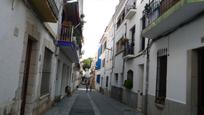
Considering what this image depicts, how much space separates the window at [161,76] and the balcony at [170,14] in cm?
84

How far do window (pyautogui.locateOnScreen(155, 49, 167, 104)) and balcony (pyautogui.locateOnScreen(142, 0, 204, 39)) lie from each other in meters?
0.84

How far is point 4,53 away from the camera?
5066 millimetres

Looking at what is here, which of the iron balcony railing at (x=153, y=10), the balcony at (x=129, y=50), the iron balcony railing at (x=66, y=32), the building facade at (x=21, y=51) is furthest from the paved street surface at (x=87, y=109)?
the iron balcony railing at (x=153, y=10)

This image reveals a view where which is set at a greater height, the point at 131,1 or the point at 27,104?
the point at 131,1

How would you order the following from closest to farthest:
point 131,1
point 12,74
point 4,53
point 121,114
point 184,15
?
point 4,53
point 12,74
point 184,15
point 121,114
point 131,1

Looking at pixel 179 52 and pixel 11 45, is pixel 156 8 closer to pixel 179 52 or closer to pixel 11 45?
pixel 179 52

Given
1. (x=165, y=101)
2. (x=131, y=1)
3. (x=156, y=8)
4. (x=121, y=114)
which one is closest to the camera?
(x=165, y=101)

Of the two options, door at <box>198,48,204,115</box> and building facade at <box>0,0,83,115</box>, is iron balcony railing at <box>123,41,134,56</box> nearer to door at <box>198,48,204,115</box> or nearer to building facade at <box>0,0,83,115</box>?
building facade at <box>0,0,83,115</box>

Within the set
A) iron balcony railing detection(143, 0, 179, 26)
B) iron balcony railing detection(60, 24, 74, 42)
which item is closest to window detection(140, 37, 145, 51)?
iron balcony railing detection(143, 0, 179, 26)

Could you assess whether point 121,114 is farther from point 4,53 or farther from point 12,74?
point 4,53

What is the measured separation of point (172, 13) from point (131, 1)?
11207 mm

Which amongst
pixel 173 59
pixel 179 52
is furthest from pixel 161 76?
pixel 179 52

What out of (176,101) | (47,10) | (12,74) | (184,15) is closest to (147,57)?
(176,101)

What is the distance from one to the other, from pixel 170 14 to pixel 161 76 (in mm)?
3692
